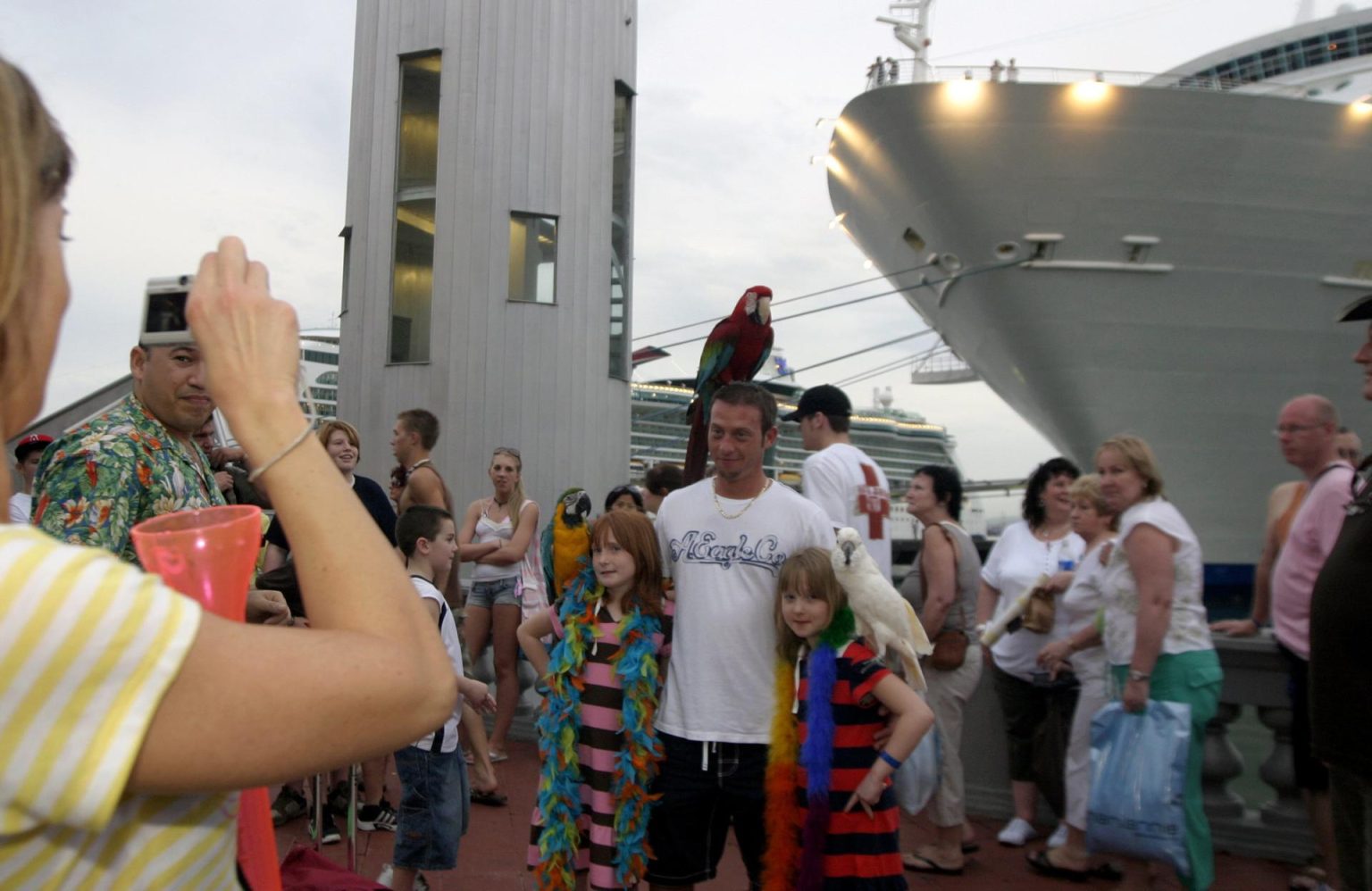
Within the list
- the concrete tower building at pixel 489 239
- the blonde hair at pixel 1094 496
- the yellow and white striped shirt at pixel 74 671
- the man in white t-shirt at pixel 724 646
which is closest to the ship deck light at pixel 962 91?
the concrete tower building at pixel 489 239

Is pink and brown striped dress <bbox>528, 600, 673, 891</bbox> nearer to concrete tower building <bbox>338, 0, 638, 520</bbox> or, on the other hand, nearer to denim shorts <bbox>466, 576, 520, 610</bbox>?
denim shorts <bbox>466, 576, 520, 610</bbox>

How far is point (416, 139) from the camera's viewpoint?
9.93m

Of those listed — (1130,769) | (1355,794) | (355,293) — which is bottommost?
(1130,769)

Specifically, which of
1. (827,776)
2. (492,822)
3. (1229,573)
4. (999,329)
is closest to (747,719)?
(827,776)

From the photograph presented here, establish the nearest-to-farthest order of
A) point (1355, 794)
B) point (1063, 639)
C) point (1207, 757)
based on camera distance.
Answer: point (1355, 794) → point (1063, 639) → point (1207, 757)

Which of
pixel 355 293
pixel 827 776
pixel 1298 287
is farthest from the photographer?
pixel 1298 287

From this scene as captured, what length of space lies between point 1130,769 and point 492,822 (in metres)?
2.77

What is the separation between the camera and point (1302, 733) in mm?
3742

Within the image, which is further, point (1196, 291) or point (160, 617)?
point (1196, 291)

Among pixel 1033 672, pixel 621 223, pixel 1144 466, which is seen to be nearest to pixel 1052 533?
pixel 1033 672

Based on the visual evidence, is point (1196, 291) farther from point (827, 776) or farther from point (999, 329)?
point (827, 776)

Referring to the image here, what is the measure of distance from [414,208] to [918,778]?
7.82m

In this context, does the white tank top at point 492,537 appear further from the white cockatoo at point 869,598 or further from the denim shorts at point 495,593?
the white cockatoo at point 869,598

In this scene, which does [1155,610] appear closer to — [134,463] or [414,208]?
[134,463]
